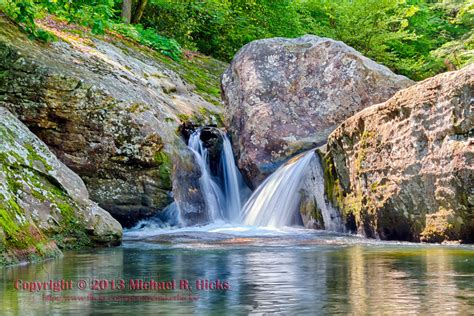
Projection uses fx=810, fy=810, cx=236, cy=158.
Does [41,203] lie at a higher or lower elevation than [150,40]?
lower

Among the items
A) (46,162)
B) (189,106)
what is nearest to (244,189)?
(189,106)

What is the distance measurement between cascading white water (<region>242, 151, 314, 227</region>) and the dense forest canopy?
7.21m

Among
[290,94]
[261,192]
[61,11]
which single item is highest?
[61,11]

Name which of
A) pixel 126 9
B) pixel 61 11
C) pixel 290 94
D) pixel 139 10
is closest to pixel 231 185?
pixel 290 94

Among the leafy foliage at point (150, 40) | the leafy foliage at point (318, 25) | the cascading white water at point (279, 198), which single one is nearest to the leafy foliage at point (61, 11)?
A: the cascading white water at point (279, 198)

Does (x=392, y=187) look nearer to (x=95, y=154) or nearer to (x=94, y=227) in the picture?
(x=94, y=227)

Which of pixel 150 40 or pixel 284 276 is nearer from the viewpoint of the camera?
pixel 284 276

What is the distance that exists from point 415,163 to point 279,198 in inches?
150

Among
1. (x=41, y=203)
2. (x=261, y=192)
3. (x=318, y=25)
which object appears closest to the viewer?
(x=41, y=203)

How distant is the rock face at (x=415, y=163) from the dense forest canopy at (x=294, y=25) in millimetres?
9868

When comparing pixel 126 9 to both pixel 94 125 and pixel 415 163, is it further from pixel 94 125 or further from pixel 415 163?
pixel 415 163

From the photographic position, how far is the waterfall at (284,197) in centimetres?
1264

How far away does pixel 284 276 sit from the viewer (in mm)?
5641

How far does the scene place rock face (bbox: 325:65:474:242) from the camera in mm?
8922
